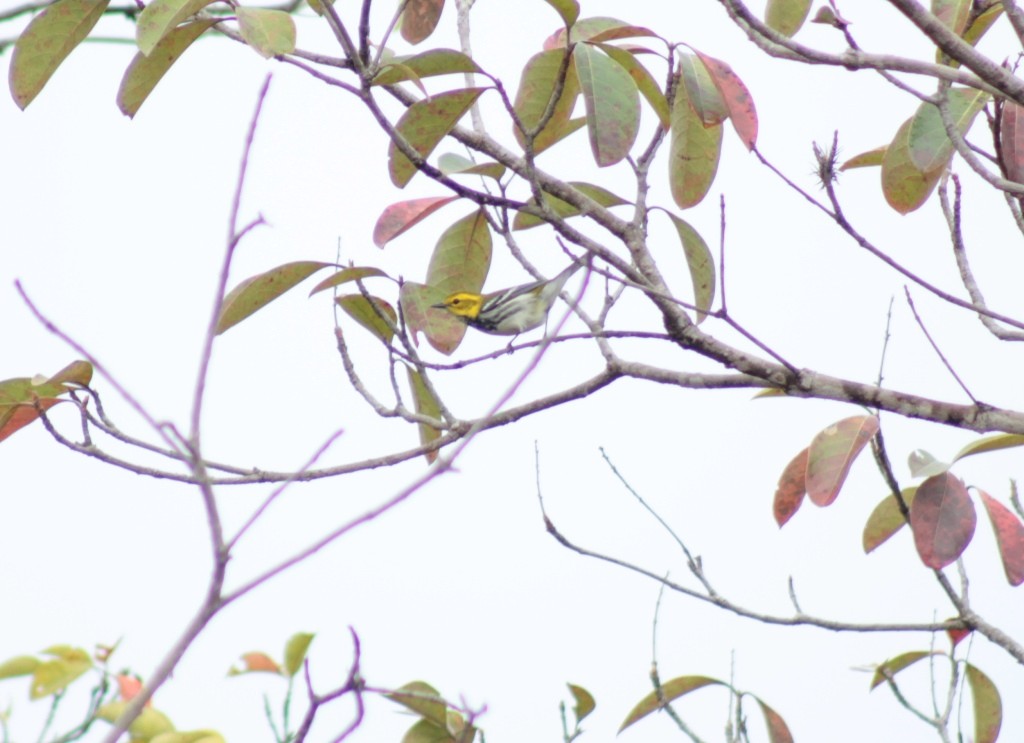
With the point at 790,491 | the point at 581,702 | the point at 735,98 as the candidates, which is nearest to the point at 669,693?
the point at 581,702

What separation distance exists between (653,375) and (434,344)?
0.62 meters

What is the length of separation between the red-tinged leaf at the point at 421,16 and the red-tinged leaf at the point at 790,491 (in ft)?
4.32

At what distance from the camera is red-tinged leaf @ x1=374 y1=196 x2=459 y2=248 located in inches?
107

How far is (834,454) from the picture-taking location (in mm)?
2535

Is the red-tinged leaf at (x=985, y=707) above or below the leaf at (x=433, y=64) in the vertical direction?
below

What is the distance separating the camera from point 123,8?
249 centimetres

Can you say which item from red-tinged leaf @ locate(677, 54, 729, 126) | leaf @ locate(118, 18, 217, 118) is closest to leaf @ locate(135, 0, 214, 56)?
leaf @ locate(118, 18, 217, 118)

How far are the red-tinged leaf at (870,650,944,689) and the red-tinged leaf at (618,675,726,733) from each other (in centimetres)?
47

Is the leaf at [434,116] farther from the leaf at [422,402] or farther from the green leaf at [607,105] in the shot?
the leaf at [422,402]

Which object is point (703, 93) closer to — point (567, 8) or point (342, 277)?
point (567, 8)

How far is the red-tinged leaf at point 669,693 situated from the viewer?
2830 mm

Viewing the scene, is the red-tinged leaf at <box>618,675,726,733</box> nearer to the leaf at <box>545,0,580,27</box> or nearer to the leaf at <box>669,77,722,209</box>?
the leaf at <box>669,77,722,209</box>

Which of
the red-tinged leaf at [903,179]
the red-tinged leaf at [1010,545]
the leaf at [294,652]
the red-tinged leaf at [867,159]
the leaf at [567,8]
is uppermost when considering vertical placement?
the red-tinged leaf at [867,159]

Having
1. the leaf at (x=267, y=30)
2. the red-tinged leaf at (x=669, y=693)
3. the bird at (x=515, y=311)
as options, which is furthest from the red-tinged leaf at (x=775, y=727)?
the bird at (x=515, y=311)
